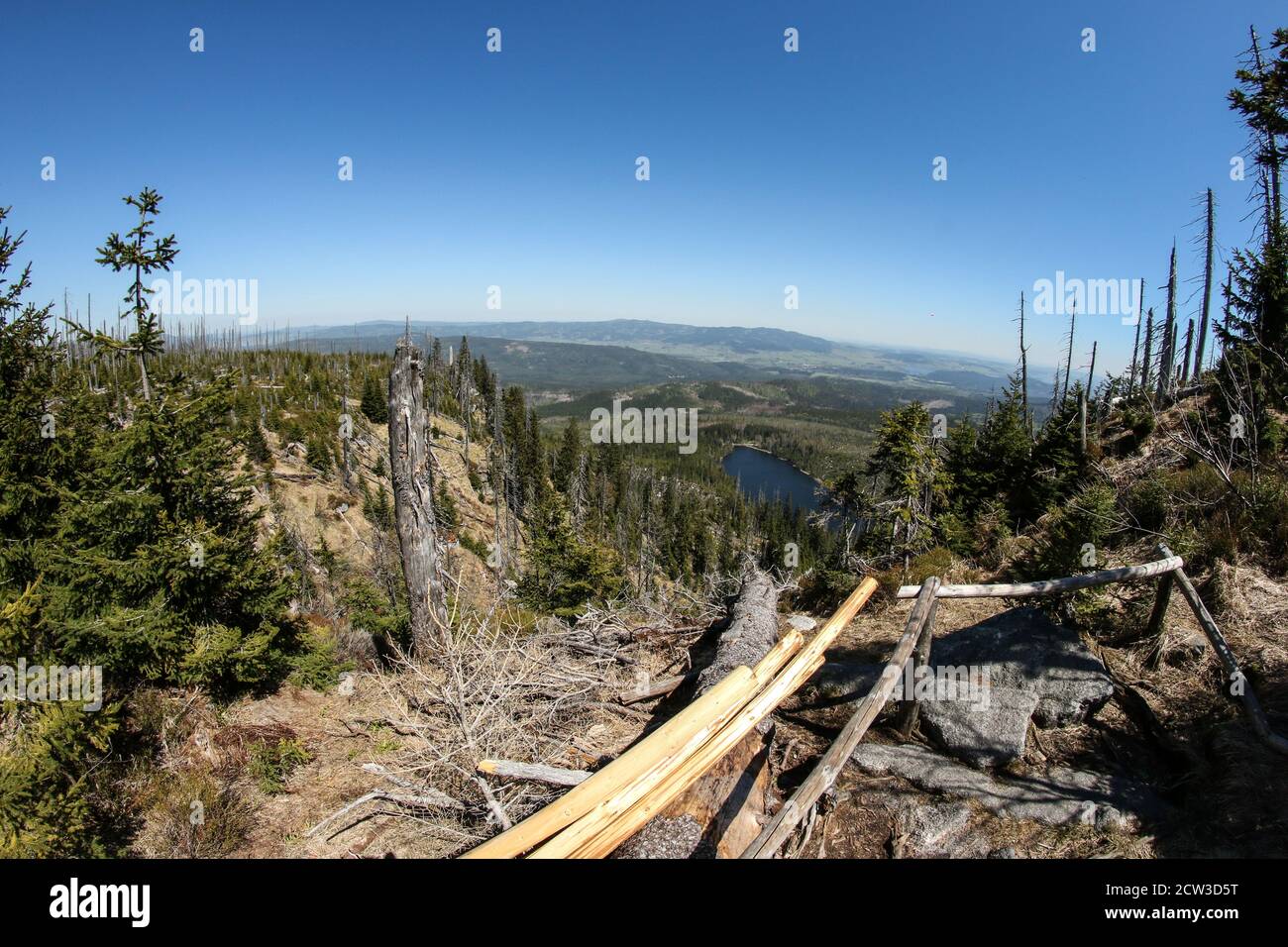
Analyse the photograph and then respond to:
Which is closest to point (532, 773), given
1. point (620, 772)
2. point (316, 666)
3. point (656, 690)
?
point (620, 772)

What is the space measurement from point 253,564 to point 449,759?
22.4 feet

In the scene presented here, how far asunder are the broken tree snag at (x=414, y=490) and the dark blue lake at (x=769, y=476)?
12387cm

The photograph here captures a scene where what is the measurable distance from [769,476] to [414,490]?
160973 millimetres

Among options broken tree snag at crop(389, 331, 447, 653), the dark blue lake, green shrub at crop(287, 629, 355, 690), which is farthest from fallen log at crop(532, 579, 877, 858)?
the dark blue lake

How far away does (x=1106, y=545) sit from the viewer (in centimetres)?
852

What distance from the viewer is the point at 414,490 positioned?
8555 mm

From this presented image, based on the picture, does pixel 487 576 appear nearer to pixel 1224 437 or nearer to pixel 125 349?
pixel 125 349

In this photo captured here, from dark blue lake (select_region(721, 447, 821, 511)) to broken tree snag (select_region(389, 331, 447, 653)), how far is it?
12387cm

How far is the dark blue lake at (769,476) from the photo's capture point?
138750 mm

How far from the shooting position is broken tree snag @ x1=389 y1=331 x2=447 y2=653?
8.34m

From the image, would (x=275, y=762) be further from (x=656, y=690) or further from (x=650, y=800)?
(x=650, y=800)

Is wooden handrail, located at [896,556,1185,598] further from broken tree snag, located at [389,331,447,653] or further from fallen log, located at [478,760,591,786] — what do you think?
broken tree snag, located at [389,331,447,653]

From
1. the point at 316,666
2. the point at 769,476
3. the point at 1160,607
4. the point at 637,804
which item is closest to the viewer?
the point at 637,804

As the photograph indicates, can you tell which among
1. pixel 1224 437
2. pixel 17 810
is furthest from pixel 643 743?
pixel 1224 437
